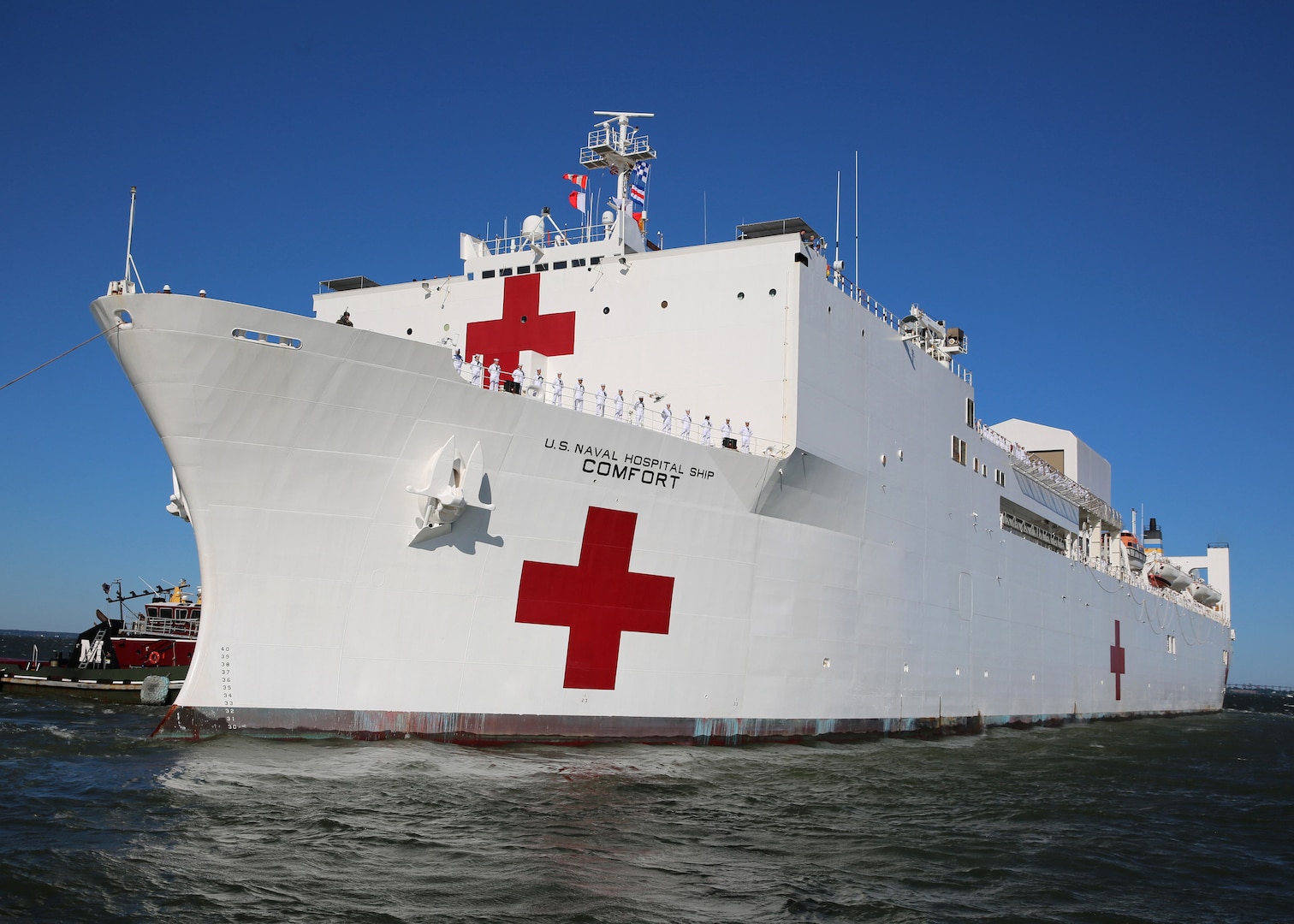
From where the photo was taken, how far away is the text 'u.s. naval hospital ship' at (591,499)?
8508 mm

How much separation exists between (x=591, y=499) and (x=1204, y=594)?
→ 28.6 meters

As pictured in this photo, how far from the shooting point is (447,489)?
8773 mm

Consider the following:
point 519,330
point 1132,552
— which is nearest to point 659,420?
point 519,330

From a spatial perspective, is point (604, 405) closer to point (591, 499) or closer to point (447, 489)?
point (591, 499)

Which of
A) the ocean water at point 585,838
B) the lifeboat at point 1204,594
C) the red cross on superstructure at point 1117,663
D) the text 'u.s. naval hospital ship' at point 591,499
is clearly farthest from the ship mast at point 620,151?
the lifeboat at point 1204,594

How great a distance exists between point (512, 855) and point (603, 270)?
8139mm

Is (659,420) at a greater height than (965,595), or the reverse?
(659,420)

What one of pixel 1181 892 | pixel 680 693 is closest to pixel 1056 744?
pixel 680 693

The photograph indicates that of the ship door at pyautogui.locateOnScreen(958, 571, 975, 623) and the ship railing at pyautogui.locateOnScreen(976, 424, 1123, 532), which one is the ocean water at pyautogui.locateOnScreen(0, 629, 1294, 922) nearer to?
the ship door at pyautogui.locateOnScreen(958, 571, 975, 623)

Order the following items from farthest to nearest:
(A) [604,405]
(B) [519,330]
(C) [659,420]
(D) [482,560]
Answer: (B) [519,330] < (C) [659,420] < (A) [604,405] < (D) [482,560]

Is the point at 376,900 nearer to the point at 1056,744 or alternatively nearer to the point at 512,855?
the point at 512,855

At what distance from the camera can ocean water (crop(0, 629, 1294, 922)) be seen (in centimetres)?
522

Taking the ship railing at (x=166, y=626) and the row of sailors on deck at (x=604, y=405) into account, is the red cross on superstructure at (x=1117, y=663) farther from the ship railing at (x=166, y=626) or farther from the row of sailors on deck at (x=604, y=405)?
the ship railing at (x=166, y=626)

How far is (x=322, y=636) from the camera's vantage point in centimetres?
866
